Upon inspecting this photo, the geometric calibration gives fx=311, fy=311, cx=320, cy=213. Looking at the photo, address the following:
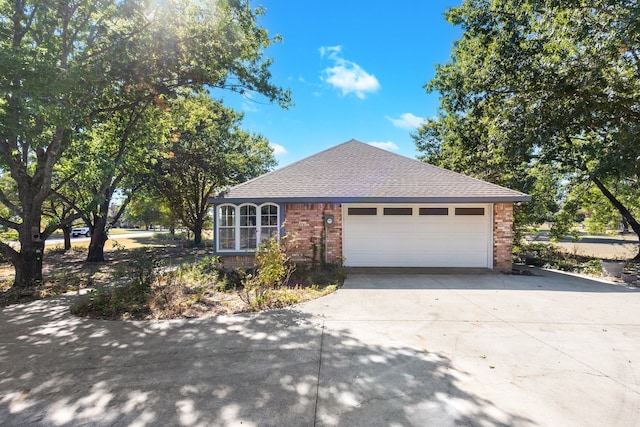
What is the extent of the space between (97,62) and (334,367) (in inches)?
321

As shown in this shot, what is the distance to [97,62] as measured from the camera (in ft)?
23.1

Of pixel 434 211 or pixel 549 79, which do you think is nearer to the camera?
pixel 549 79

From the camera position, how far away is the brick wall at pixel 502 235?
9.81 m

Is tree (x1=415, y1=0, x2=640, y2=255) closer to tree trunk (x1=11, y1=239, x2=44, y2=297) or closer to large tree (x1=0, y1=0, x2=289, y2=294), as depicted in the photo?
large tree (x1=0, y1=0, x2=289, y2=294)

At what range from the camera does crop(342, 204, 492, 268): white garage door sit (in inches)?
394

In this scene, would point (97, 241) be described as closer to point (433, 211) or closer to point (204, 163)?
point (204, 163)

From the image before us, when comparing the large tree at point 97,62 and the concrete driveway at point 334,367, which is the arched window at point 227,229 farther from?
the concrete driveway at point 334,367

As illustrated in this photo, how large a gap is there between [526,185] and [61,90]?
1495 cm

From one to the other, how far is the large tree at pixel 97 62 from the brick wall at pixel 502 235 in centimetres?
810

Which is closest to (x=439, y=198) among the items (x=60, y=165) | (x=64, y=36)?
(x=64, y=36)

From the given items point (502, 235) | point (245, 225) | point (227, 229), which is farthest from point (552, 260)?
point (227, 229)

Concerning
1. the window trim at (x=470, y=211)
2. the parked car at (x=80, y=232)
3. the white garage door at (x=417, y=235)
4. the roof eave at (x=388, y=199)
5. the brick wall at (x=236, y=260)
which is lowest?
the parked car at (x=80, y=232)

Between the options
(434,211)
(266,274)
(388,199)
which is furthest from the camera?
(434,211)

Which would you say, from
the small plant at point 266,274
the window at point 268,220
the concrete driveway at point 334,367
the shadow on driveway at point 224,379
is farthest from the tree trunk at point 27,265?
the window at point 268,220
